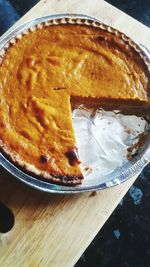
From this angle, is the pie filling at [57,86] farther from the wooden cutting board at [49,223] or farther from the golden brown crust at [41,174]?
the wooden cutting board at [49,223]

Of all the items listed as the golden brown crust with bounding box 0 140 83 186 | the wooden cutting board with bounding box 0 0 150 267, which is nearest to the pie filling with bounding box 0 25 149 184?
the golden brown crust with bounding box 0 140 83 186

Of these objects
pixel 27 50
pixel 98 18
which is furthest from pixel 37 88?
pixel 98 18

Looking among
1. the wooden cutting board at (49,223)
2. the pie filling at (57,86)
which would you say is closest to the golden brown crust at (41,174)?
the pie filling at (57,86)

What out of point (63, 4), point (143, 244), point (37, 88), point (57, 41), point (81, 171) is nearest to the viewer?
point (81, 171)

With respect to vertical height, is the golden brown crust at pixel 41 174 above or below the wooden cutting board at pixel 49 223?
above

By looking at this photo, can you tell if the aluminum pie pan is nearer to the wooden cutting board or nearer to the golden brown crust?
the golden brown crust

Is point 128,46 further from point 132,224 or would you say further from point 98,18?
point 132,224

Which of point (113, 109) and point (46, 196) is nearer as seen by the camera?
point (46, 196)
